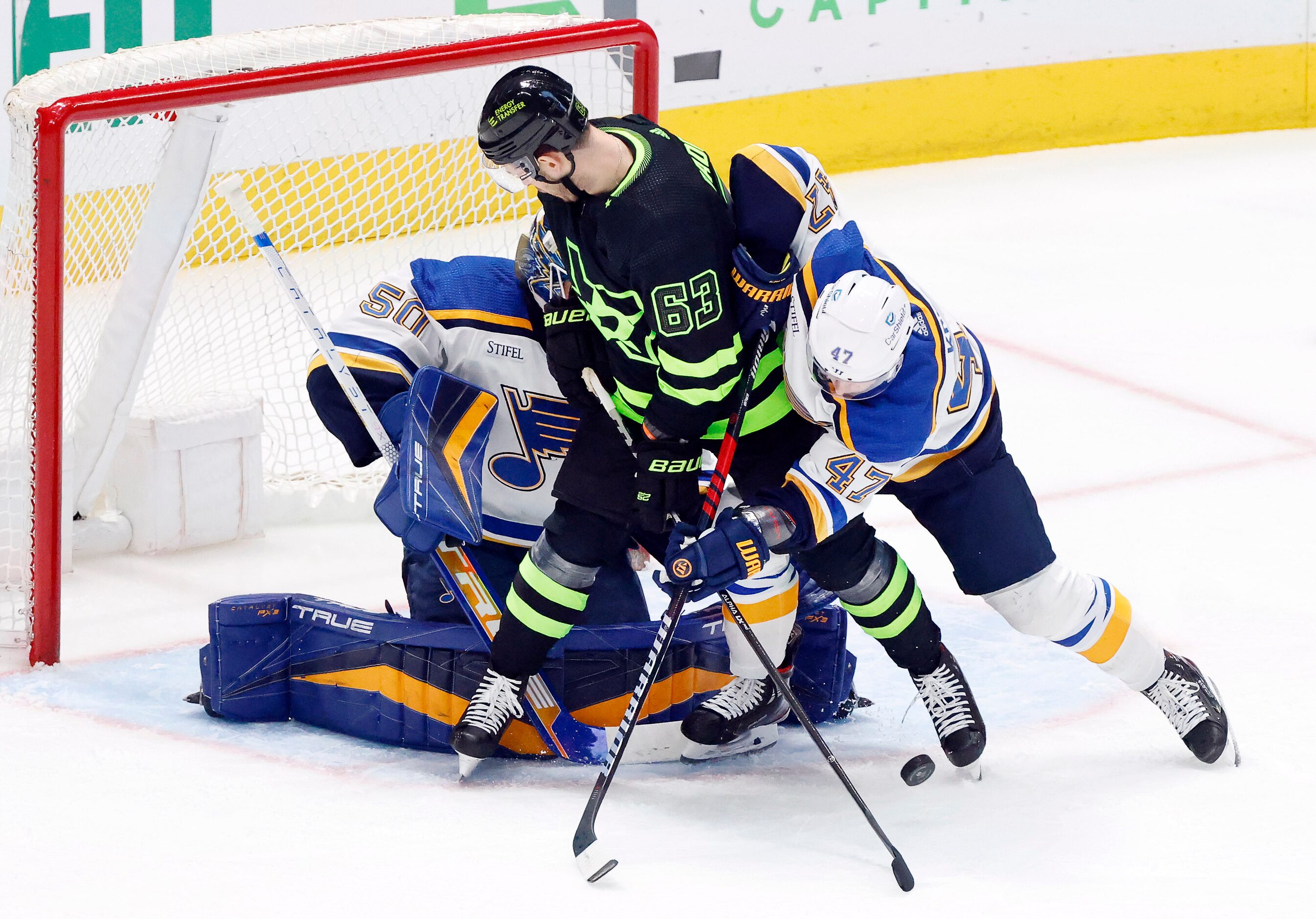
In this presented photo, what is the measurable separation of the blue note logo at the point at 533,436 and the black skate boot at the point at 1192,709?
1.04m

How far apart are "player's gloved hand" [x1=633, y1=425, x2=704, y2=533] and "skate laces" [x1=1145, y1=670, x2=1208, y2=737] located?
2.59ft

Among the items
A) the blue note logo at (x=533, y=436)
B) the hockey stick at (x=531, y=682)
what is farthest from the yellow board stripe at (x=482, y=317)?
the hockey stick at (x=531, y=682)

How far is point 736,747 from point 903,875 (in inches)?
20.4

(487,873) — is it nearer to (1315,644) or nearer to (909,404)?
(909,404)

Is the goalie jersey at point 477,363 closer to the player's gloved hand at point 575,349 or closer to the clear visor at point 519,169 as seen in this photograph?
the player's gloved hand at point 575,349

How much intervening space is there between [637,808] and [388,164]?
201cm

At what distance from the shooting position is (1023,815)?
254 centimetres

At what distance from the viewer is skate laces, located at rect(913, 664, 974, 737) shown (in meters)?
2.66

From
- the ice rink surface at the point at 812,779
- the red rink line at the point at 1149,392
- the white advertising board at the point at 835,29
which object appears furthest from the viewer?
the white advertising board at the point at 835,29

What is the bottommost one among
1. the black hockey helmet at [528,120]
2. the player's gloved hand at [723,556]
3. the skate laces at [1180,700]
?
the skate laces at [1180,700]

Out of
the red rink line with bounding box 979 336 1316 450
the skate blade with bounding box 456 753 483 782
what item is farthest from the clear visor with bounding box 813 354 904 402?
the red rink line with bounding box 979 336 1316 450

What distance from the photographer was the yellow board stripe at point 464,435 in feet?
9.30

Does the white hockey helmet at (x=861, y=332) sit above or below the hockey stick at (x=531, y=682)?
above

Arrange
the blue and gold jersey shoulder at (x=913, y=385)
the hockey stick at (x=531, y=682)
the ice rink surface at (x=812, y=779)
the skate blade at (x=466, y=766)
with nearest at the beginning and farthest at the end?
the ice rink surface at (x=812, y=779) → the blue and gold jersey shoulder at (x=913, y=385) → the skate blade at (x=466, y=766) → the hockey stick at (x=531, y=682)
